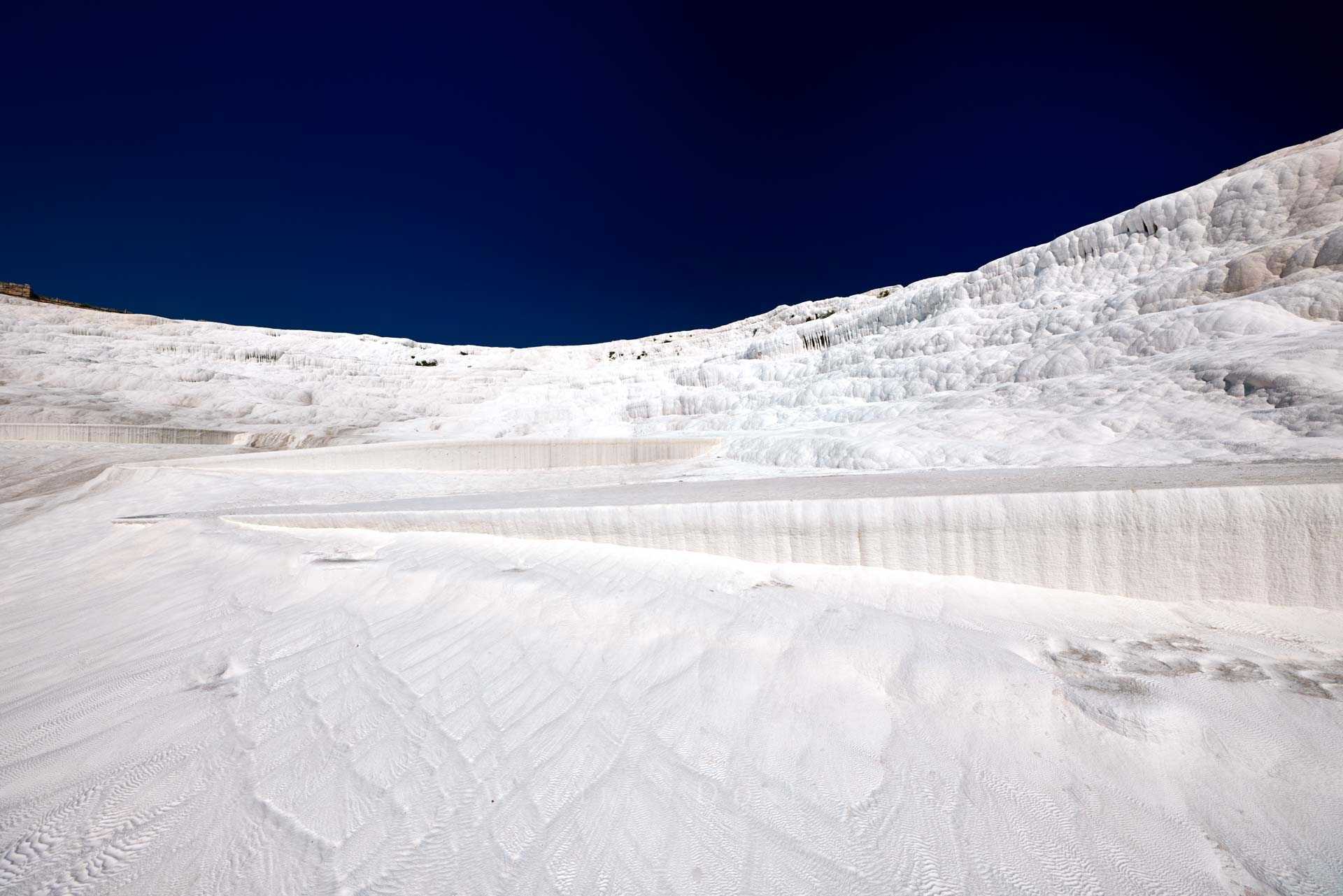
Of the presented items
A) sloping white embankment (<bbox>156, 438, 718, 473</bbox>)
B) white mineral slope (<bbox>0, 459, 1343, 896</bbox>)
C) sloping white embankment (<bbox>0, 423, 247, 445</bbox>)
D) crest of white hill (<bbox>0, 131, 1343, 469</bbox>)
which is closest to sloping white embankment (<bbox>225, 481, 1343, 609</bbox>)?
white mineral slope (<bbox>0, 459, 1343, 896</bbox>)

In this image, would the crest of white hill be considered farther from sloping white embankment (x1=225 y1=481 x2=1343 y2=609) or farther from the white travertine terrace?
sloping white embankment (x1=225 y1=481 x2=1343 y2=609)

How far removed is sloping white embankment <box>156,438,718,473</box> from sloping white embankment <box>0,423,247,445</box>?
7.40 metres

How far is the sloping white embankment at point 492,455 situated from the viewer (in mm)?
10477

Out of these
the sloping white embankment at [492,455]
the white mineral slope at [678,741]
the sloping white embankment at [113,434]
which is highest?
the sloping white embankment at [113,434]

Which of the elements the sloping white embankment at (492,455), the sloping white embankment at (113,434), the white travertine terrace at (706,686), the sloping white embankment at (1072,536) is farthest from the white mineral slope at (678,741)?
the sloping white embankment at (113,434)

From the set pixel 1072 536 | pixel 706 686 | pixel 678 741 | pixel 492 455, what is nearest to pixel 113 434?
pixel 492 455

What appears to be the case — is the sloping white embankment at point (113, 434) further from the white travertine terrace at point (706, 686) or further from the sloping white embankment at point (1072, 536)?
the sloping white embankment at point (1072, 536)

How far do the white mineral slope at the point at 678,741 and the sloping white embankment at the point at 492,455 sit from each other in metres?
8.08

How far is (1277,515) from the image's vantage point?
2.46m

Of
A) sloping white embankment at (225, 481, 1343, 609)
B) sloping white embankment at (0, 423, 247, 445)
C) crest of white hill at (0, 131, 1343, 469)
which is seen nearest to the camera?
sloping white embankment at (225, 481, 1343, 609)

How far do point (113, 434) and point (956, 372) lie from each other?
71.6 ft

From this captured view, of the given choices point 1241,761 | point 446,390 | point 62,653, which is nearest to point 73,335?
point 446,390

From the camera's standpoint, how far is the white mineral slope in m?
1.31

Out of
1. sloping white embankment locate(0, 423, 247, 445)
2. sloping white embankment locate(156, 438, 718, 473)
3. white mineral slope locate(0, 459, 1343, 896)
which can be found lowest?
white mineral slope locate(0, 459, 1343, 896)
